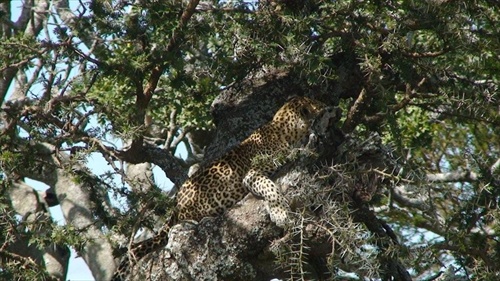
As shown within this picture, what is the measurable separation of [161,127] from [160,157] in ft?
15.8

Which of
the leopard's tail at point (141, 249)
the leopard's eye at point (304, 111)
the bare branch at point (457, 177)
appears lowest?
the bare branch at point (457, 177)

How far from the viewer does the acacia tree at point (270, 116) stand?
7133 millimetres

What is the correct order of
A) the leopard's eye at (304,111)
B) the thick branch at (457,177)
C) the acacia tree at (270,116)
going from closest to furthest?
the acacia tree at (270,116), the leopard's eye at (304,111), the thick branch at (457,177)

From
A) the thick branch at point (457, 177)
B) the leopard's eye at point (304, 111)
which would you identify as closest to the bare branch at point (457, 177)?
the thick branch at point (457, 177)

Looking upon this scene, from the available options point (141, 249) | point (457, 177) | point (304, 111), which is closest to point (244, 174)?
point (304, 111)

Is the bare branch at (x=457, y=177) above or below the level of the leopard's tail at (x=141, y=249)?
below

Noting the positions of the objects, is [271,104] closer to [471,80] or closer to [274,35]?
[274,35]

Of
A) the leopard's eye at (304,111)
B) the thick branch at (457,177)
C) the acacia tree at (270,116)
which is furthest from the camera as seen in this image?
the thick branch at (457,177)

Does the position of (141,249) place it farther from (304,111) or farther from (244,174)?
(304,111)

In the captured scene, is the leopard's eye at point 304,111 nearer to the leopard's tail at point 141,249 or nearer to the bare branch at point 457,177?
the leopard's tail at point 141,249

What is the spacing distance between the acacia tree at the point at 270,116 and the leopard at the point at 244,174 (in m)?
0.17

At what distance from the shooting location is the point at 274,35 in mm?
8047

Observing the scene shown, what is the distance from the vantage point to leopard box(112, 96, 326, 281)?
301 inches

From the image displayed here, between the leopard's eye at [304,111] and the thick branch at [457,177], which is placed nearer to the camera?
the leopard's eye at [304,111]
